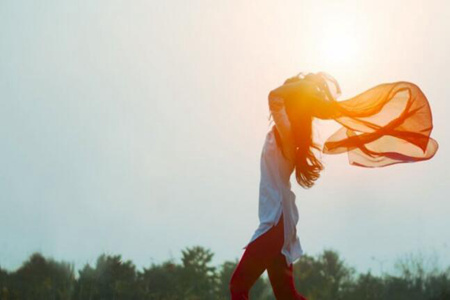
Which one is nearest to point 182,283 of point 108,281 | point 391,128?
A: point 108,281

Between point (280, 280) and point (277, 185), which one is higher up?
point (277, 185)

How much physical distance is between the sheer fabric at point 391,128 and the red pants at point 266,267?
Answer: 1.30m

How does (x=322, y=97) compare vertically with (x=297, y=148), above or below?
above

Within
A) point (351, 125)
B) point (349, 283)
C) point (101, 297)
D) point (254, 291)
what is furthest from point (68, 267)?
point (351, 125)

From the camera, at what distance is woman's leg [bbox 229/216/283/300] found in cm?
600

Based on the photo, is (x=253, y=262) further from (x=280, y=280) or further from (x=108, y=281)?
(x=108, y=281)

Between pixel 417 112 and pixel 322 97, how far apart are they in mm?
1160

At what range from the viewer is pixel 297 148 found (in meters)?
6.36

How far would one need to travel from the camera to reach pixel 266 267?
6117 millimetres

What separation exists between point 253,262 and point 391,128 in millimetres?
1965

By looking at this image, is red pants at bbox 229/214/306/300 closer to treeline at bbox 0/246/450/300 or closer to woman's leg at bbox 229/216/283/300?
woman's leg at bbox 229/216/283/300

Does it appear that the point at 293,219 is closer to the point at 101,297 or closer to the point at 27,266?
the point at 101,297

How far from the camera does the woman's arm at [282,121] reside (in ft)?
20.3

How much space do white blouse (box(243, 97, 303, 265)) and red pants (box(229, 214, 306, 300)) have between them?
0.16 ft
